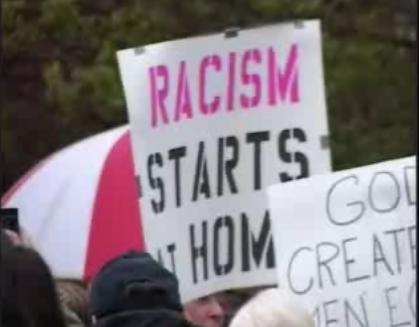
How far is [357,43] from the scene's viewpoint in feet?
40.4

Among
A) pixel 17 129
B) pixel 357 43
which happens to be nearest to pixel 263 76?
pixel 357 43

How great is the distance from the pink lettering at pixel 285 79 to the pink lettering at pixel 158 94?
1.02 feet

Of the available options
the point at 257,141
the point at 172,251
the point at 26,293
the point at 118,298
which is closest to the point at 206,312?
the point at 172,251

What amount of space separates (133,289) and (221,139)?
6.01ft

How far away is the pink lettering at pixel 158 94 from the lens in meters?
5.74

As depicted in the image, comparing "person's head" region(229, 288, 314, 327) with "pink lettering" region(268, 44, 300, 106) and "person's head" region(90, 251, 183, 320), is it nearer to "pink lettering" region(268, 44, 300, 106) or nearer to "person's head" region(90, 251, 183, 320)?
"person's head" region(90, 251, 183, 320)

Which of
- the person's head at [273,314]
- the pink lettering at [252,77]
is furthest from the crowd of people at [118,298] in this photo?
the pink lettering at [252,77]

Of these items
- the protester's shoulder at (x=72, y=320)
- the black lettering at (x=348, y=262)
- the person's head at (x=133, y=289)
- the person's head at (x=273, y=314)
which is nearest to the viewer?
the person's head at (x=133, y=289)

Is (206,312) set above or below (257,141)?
below

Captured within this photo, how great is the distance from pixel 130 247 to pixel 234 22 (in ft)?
18.4

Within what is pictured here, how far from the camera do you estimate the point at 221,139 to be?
582 cm

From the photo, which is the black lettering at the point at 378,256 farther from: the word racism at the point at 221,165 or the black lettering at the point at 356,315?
the word racism at the point at 221,165

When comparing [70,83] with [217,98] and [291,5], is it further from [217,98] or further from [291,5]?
[217,98]

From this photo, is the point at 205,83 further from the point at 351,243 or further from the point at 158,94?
the point at 351,243
